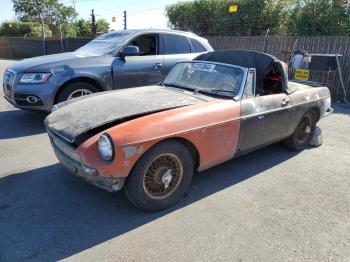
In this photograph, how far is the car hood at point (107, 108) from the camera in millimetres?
3277

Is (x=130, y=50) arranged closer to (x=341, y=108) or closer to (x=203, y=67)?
(x=203, y=67)

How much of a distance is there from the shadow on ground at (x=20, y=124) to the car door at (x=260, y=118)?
373cm

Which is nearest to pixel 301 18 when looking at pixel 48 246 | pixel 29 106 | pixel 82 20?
pixel 29 106

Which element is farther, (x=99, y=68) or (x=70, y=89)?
(x=99, y=68)

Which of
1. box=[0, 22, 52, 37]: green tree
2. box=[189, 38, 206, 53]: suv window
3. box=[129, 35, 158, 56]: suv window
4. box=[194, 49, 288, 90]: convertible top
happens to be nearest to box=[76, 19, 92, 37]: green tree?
box=[0, 22, 52, 37]: green tree

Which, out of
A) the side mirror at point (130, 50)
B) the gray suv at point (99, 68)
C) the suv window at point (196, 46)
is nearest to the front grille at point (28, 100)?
the gray suv at point (99, 68)

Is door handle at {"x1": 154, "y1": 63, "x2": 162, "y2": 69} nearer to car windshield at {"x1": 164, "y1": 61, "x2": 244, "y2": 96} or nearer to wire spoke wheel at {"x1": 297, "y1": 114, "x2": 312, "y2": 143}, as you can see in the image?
car windshield at {"x1": 164, "y1": 61, "x2": 244, "y2": 96}

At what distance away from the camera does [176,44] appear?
23.9 ft

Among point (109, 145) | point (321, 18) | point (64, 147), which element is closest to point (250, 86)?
point (109, 145)

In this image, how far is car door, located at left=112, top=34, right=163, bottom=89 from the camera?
6.43 meters

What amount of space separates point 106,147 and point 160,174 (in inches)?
26.3

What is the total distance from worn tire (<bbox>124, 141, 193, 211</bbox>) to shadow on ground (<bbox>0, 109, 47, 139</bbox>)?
3.31 metres

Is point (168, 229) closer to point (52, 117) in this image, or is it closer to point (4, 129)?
point (52, 117)

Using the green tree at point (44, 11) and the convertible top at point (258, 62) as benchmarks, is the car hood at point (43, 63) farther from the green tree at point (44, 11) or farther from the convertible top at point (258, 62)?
the green tree at point (44, 11)
